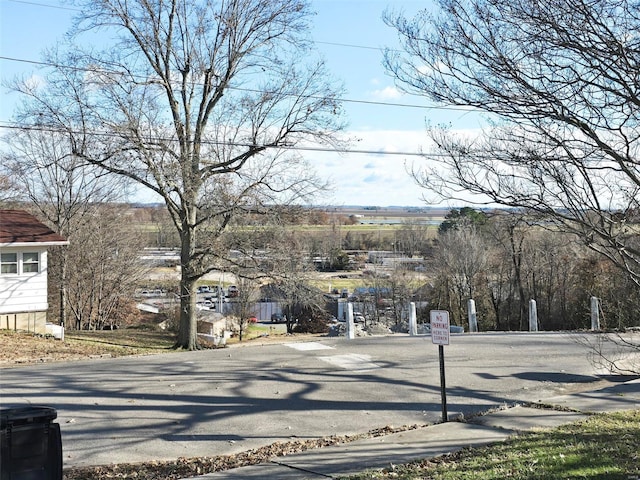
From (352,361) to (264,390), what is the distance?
11.3 feet

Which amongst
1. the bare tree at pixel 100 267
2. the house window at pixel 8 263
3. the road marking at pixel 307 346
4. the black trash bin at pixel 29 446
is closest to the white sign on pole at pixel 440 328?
the black trash bin at pixel 29 446

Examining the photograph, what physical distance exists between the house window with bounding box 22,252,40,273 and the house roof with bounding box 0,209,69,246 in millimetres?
671

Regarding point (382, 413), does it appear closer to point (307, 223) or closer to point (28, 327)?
point (307, 223)

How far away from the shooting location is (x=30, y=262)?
23.5 meters

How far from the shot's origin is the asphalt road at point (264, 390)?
8.77 m

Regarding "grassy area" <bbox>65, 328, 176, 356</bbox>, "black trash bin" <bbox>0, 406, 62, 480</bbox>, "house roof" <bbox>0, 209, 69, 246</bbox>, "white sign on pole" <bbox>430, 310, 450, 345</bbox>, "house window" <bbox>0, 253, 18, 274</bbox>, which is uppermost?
"house roof" <bbox>0, 209, 69, 246</bbox>

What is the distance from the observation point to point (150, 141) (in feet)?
59.6

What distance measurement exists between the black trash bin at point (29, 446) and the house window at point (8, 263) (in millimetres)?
19184

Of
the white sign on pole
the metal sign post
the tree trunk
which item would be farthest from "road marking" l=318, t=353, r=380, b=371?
the tree trunk

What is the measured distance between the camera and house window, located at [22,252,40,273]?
23359mm

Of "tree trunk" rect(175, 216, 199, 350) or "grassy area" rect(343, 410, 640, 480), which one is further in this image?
"tree trunk" rect(175, 216, 199, 350)

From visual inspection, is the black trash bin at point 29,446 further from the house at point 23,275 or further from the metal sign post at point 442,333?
the house at point 23,275

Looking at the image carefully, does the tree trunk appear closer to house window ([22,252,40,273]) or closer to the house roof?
the house roof

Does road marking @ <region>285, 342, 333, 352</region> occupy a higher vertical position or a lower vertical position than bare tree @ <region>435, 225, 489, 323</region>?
lower
